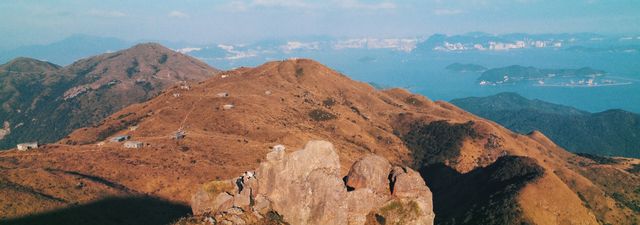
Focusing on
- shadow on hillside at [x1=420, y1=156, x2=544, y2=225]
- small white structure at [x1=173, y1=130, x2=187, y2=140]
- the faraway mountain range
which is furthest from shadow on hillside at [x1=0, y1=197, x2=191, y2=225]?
shadow on hillside at [x1=420, y1=156, x2=544, y2=225]

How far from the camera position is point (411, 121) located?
171375 mm

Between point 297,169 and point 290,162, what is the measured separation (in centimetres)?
138

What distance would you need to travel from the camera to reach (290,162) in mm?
63094

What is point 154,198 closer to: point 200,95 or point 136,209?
point 136,209

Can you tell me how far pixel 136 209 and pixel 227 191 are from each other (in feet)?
104

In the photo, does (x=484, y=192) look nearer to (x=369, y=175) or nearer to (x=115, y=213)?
(x=369, y=175)

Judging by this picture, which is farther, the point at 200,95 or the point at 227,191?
the point at 200,95

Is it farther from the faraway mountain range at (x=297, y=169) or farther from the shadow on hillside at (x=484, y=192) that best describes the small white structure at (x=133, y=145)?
the shadow on hillside at (x=484, y=192)

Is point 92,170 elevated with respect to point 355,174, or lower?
lower

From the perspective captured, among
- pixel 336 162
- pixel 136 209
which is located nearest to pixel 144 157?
pixel 136 209

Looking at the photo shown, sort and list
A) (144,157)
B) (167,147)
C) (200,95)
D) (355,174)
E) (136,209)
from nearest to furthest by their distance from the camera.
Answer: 1. (355,174)
2. (136,209)
3. (144,157)
4. (167,147)
5. (200,95)

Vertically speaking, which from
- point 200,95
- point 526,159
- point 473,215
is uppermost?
point 200,95

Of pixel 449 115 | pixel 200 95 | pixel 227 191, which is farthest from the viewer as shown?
pixel 449 115

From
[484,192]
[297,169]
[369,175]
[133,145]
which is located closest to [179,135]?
[133,145]
